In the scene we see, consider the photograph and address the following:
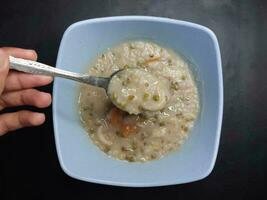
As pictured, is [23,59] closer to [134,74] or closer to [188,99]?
[134,74]

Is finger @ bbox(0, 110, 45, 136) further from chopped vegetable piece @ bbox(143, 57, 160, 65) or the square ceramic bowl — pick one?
chopped vegetable piece @ bbox(143, 57, 160, 65)

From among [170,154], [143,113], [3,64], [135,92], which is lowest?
[170,154]

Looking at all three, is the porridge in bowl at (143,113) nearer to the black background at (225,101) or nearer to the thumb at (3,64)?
the black background at (225,101)

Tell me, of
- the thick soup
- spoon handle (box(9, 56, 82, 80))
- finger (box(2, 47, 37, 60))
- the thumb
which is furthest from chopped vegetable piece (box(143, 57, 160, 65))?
the thumb

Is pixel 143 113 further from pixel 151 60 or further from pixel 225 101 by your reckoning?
pixel 225 101

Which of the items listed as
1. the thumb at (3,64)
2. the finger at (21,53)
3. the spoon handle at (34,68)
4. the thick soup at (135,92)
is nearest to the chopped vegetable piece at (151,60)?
the thick soup at (135,92)

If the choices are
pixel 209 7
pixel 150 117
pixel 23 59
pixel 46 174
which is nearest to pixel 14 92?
pixel 23 59

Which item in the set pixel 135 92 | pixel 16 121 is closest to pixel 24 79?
pixel 16 121
